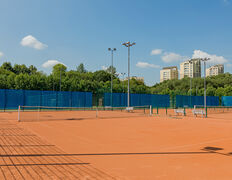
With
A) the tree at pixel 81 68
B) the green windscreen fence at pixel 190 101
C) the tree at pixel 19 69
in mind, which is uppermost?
the tree at pixel 81 68

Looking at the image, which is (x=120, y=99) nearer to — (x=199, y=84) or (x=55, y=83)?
(x=55, y=83)

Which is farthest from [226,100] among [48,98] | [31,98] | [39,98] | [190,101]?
[31,98]

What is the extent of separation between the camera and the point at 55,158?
16.6 feet

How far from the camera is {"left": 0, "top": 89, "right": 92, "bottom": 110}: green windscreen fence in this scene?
2420cm

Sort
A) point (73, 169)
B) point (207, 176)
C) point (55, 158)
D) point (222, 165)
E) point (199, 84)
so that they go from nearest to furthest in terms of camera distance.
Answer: point (207, 176) < point (73, 169) < point (222, 165) < point (55, 158) < point (199, 84)

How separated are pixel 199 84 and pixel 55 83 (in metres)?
56.0

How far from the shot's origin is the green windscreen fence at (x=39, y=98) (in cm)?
2420

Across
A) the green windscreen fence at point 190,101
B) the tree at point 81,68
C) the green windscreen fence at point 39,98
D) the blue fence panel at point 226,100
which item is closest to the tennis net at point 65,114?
the green windscreen fence at point 39,98

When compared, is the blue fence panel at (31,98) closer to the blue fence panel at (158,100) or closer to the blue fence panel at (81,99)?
the blue fence panel at (81,99)

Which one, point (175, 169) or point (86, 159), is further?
point (86, 159)

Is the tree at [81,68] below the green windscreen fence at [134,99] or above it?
above

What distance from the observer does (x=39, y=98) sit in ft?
85.0

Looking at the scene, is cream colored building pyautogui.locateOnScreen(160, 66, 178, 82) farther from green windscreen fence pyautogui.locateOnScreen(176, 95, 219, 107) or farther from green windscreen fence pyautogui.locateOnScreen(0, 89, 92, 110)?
green windscreen fence pyautogui.locateOnScreen(0, 89, 92, 110)

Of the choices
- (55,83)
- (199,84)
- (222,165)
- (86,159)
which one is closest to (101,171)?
(86,159)
